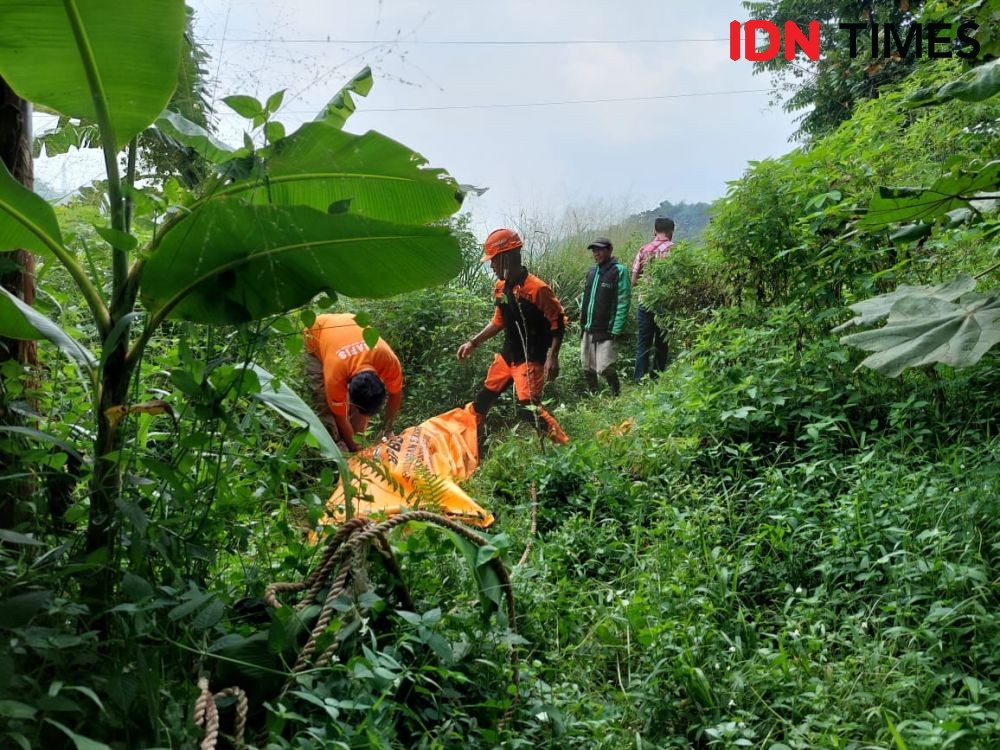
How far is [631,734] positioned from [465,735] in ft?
1.69

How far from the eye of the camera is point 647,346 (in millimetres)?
6578

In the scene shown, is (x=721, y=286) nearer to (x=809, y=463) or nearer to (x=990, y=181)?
(x=809, y=463)

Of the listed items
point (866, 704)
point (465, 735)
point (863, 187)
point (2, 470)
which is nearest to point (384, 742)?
point (465, 735)

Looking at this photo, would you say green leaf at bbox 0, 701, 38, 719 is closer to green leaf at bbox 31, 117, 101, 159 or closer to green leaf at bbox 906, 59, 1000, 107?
green leaf at bbox 31, 117, 101, 159

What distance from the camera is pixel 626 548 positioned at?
118 inches

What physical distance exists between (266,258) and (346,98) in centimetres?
53

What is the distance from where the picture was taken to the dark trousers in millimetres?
6512

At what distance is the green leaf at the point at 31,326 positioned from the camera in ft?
5.25

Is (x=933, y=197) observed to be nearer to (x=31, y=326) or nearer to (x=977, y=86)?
(x=977, y=86)

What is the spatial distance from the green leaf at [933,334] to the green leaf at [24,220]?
2.11m

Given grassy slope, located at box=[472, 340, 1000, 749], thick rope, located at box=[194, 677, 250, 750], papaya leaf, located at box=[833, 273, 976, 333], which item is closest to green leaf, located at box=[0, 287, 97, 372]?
thick rope, located at box=[194, 677, 250, 750]

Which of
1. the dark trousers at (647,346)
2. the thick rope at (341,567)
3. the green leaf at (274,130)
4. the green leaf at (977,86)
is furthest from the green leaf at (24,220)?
the dark trousers at (647,346)

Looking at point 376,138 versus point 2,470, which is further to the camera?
point 376,138

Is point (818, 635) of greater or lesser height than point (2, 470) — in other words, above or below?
below
